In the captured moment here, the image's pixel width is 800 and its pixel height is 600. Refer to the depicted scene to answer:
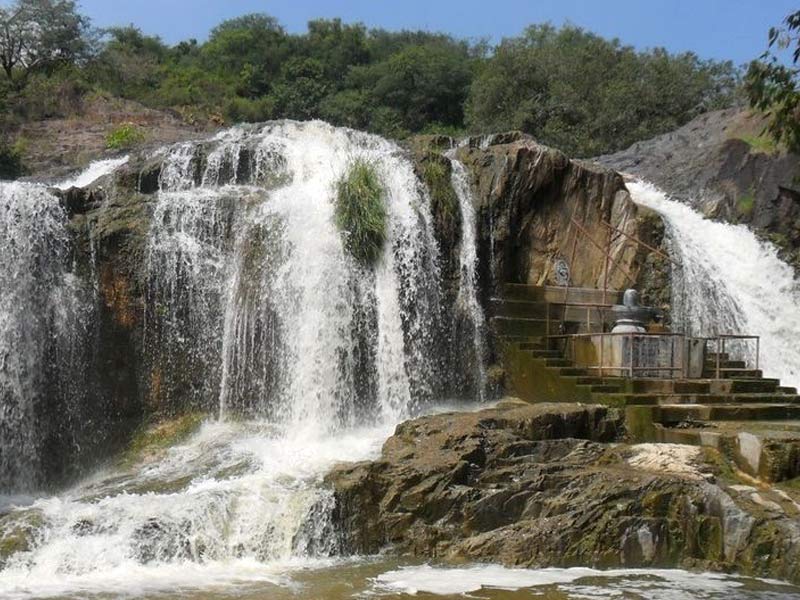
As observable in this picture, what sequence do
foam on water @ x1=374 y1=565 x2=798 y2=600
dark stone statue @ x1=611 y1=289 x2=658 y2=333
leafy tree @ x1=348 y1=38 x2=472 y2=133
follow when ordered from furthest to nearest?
leafy tree @ x1=348 y1=38 x2=472 y2=133
dark stone statue @ x1=611 y1=289 x2=658 y2=333
foam on water @ x1=374 y1=565 x2=798 y2=600

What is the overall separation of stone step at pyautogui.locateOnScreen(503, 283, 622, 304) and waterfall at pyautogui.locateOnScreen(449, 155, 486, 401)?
0.88 meters

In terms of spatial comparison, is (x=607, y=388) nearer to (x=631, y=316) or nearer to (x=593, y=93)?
(x=631, y=316)

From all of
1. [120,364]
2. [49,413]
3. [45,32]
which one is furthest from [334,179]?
[45,32]

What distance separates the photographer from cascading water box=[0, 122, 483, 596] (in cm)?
1415

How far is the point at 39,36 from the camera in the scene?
1636 inches

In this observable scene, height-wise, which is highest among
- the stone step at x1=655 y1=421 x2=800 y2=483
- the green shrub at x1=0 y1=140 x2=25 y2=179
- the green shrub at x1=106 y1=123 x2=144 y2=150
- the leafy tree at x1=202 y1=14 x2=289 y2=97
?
the leafy tree at x1=202 y1=14 x2=289 y2=97

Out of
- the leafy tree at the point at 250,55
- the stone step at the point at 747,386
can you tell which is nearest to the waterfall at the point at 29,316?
the stone step at the point at 747,386

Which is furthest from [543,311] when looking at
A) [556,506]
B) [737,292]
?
[556,506]

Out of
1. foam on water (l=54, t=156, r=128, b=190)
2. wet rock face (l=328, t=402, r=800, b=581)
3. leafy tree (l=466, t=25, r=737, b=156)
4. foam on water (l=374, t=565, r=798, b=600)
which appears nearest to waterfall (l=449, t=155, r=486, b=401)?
wet rock face (l=328, t=402, r=800, b=581)

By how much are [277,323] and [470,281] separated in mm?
3712

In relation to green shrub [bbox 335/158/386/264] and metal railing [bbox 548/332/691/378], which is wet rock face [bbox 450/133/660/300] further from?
metal railing [bbox 548/332/691/378]

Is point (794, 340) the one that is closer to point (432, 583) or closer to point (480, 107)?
point (432, 583)

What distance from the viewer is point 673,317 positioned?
2136 centimetres

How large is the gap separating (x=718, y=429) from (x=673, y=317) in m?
8.24
